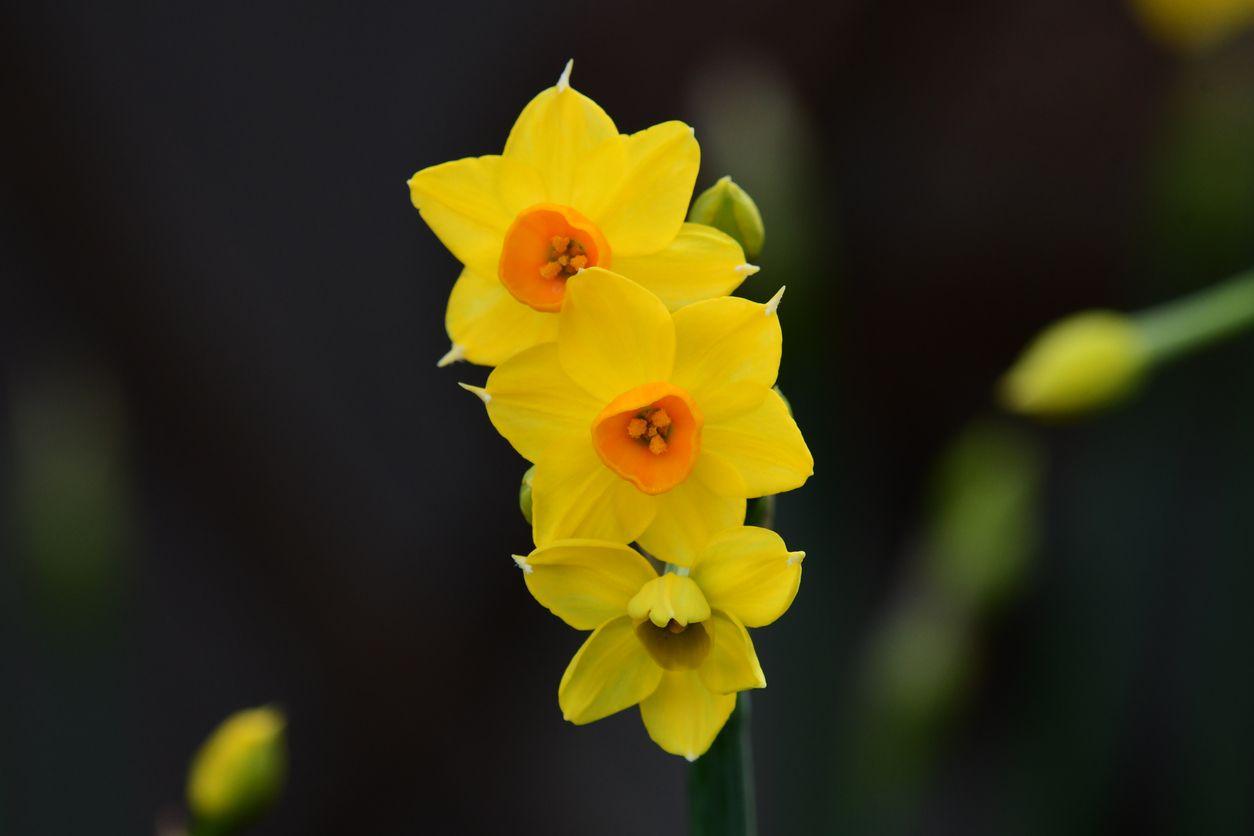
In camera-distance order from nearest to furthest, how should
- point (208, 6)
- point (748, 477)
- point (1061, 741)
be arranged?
1. point (748, 477)
2. point (1061, 741)
3. point (208, 6)

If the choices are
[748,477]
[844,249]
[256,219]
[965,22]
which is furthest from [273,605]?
[748,477]

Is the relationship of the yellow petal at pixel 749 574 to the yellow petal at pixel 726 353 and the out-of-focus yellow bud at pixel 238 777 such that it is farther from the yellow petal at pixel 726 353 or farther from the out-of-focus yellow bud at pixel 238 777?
the out-of-focus yellow bud at pixel 238 777

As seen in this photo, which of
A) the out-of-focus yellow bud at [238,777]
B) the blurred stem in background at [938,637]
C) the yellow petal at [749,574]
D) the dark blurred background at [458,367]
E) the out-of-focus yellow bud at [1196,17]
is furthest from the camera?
the dark blurred background at [458,367]

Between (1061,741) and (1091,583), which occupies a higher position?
(1091,583)

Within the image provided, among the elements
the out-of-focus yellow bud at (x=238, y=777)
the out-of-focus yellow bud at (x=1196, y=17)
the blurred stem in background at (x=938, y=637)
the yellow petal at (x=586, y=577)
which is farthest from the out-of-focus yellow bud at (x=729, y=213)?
the out-of-focus yellow bud at (x=1196, y=17)

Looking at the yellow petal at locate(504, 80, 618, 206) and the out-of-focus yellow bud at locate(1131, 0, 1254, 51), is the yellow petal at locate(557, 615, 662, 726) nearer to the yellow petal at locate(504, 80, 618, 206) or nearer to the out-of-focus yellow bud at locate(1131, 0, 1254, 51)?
the yellow petal at locate(504, 80, 618, 206)

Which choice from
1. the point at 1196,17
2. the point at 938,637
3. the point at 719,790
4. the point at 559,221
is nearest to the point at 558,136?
the point at 559,221

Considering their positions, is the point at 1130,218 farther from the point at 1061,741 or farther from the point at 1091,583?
the point at 1061,741
